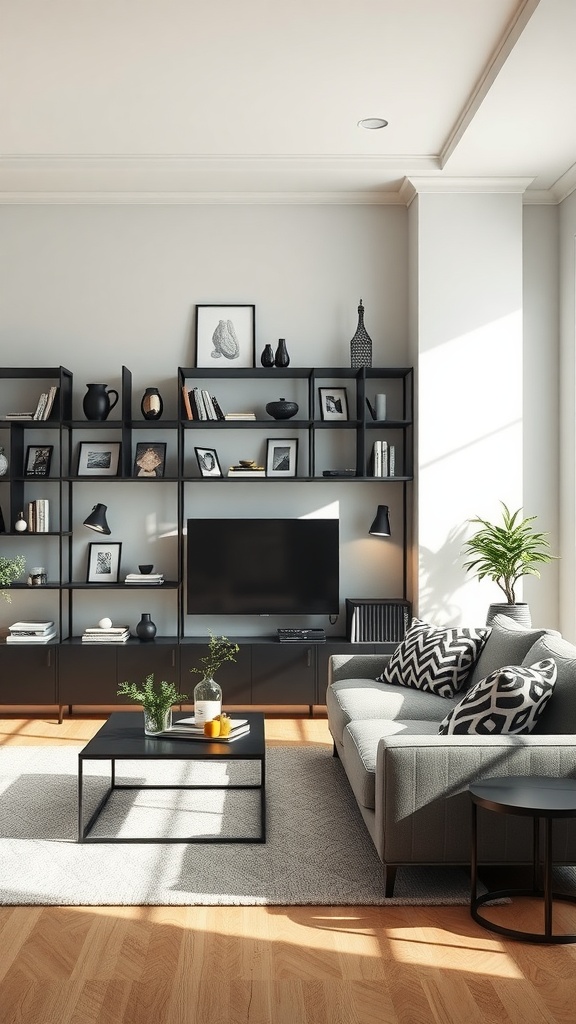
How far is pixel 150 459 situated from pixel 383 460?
4.97 feet

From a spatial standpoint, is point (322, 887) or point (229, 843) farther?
point (229, 843)

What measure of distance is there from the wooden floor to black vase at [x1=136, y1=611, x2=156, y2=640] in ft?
9.21

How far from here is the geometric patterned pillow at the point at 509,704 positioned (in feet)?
10.2

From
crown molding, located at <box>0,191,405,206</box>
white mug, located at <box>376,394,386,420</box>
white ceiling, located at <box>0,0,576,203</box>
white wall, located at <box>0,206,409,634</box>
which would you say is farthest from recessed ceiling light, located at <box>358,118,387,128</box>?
white mug, located at <box>376,394,386,420</box>

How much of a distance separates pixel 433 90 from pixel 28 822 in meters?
3.96

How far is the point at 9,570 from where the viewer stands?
218 inches

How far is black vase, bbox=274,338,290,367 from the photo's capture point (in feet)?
18.7

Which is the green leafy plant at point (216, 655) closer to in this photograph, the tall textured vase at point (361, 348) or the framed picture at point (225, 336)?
the framed picture at point (225, 336)

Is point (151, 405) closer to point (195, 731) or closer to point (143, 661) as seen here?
point (143, 661)

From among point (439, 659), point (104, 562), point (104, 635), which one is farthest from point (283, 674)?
point (439, 659)

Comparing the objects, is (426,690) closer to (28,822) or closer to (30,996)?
(28,822)

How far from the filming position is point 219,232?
595 centimetres

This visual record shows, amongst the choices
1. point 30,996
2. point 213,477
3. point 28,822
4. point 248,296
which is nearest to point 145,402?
point 213,477

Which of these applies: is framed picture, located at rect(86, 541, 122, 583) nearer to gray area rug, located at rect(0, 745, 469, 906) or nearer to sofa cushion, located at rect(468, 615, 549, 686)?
gray area rug, located at rect(0, 745, 469, 906)
